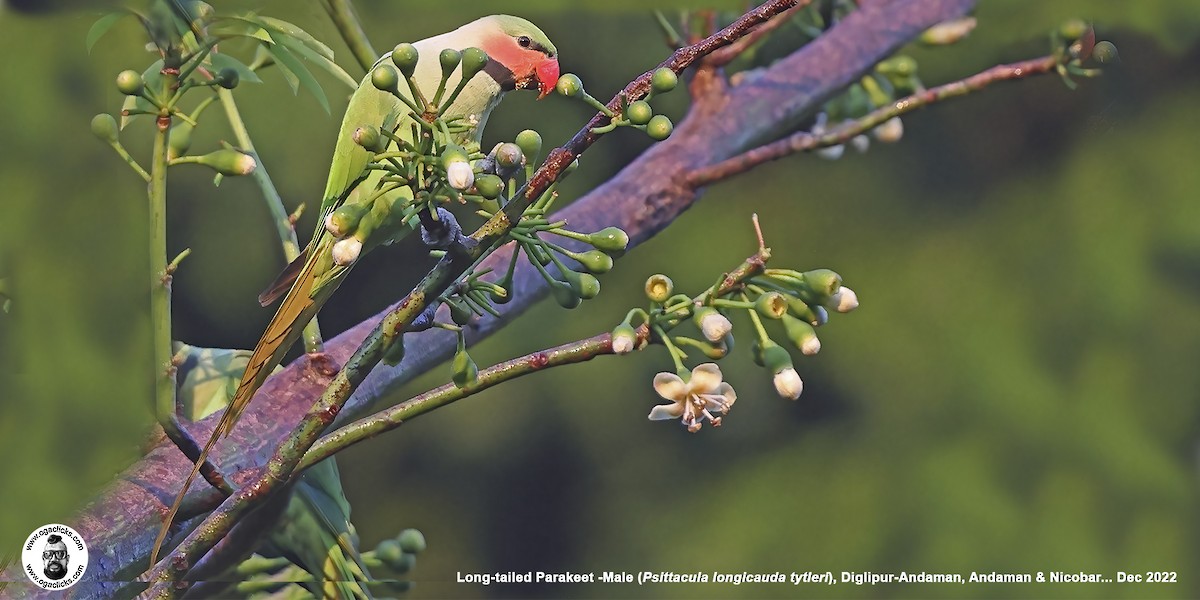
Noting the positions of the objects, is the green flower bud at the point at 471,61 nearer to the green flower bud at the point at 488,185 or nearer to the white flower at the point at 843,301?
the green flower bud at the point at 488,185

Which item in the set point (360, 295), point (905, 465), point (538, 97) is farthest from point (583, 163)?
point (905, 465)

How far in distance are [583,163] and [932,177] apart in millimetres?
426

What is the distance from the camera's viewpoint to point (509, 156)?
646 millimetres

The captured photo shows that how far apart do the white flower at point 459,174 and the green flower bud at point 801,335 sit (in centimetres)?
24

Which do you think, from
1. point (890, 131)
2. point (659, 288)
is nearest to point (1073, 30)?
point (890, 131)

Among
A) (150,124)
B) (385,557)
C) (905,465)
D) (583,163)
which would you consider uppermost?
(150,124)

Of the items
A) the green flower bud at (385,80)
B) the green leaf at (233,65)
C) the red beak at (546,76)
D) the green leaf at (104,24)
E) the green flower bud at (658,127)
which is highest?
the green leaf at (104,24)

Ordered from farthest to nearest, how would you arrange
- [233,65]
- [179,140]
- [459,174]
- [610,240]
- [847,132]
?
[847,132] < [233,65] < [179,140] < [610,240] < [459,174]

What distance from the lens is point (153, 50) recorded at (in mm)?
923

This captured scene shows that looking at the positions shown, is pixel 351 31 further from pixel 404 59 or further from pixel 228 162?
pixel 404 59

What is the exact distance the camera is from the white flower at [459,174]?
0.58 meters

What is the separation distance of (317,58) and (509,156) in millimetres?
404

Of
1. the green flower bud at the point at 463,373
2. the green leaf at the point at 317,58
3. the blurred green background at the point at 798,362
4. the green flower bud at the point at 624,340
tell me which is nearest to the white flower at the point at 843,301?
the green flower bud at the point at 624,340

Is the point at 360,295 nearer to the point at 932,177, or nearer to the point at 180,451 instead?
the point at 180,451
